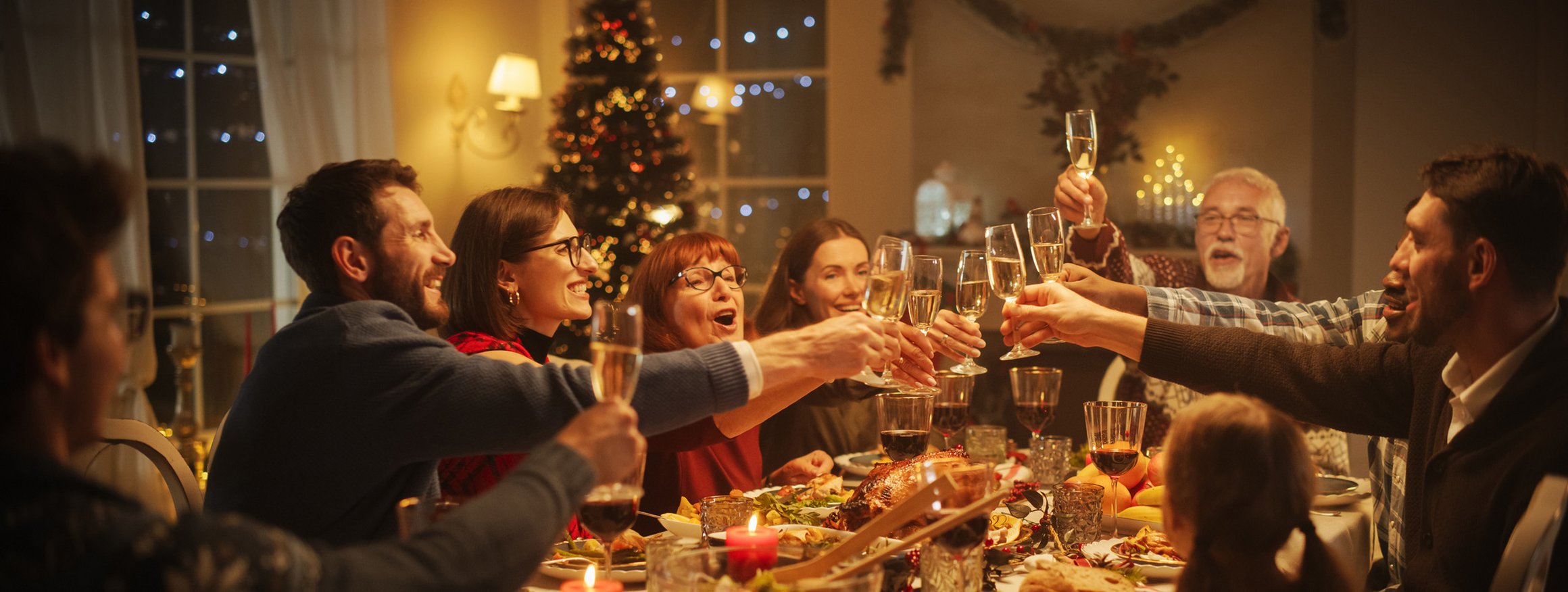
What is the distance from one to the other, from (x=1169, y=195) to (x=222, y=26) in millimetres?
4732

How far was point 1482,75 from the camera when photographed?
5.67 metres

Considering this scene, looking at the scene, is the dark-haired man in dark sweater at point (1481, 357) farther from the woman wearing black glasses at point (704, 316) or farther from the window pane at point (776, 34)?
the window pane at point (776, 34)

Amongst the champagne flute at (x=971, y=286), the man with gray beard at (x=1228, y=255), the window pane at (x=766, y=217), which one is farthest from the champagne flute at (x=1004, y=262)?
the window pane at (x=766, y=217)

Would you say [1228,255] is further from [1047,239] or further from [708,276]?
[1047,239]

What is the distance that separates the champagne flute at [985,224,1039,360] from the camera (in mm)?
2094

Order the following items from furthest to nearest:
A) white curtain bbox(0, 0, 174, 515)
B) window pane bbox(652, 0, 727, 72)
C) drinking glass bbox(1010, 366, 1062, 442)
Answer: window pane bbox(652, 0, 727, 72) → white curtain bbox(0, 0, 174, 515) → drinking glass bbox(1010, 366, 1062, 442)

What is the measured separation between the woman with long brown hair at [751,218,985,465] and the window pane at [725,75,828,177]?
3006mm

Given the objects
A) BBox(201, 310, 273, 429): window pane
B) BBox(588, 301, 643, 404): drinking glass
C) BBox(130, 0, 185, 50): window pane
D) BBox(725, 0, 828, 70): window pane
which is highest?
BBox(725, 0, 828, 70): window pane

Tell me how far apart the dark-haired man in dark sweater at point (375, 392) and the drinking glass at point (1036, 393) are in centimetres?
117

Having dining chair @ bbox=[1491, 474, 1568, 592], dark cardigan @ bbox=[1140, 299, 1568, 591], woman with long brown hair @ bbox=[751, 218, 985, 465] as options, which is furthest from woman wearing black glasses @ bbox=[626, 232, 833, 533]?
dining chair @ bbox=[1491, 474, 1568, 592]

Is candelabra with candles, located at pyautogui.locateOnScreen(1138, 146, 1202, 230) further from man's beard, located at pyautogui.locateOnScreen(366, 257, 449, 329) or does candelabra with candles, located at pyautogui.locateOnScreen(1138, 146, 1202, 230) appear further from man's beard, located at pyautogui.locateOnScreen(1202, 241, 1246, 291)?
man's beard, located at pyautogui.locateOnScreen(366, 257, 449, 329)

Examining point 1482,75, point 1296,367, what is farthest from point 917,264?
point 1482,75

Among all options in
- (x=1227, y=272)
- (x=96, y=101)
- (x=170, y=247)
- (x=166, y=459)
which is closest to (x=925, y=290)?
(x=166, y=459)

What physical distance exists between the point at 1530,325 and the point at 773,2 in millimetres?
5305
